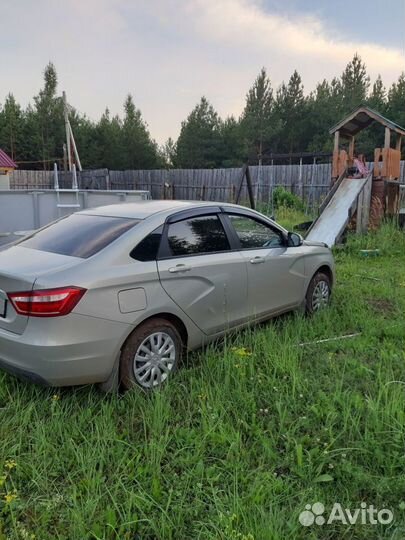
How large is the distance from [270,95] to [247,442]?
47.9 metres

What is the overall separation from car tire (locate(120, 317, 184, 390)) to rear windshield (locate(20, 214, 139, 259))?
2.35 feet

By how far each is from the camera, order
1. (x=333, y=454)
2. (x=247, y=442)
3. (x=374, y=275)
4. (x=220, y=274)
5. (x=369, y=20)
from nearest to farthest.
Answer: (x=333, y=454) < (x=247, y=442) < (x=220, y=274) < (x=374, y=275) < (x=369, y=20)

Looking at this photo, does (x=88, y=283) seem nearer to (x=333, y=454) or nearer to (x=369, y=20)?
(x=333, y=454)

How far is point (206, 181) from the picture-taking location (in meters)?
23.6

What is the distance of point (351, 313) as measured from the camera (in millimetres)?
4988

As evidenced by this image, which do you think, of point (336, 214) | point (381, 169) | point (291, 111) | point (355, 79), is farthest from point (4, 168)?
point (355, 79)

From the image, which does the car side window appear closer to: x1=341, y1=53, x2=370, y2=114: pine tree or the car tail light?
the car tail light

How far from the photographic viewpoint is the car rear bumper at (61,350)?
276 centimetres

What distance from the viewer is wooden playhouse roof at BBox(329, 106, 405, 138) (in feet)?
36.6

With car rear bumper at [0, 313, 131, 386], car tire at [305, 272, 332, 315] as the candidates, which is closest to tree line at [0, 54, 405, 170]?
car tire at [305, 272, 332, 315]

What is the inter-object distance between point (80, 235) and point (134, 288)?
757 millimetres

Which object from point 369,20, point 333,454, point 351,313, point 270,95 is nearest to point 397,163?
point 369,20

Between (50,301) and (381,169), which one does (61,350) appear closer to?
(50,301)

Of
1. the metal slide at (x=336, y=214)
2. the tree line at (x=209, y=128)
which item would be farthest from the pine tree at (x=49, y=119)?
the metal slide at (x=336, y=214)
